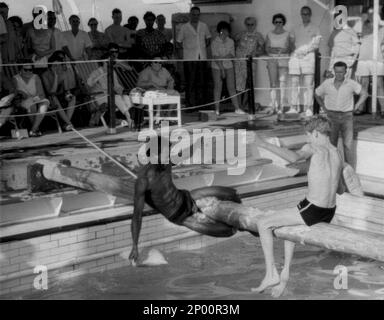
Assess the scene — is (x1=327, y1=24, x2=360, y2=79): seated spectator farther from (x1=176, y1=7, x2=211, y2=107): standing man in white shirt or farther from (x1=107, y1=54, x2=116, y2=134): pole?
(x1=107, y1=54, x2=116, y2=134): pole

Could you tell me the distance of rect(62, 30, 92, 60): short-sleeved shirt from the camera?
35.9ft

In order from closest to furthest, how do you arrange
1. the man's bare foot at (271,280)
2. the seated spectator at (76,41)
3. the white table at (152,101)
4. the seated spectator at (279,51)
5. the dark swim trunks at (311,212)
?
the dark swim trunks at (311,212)
the man's bare foot at (271,280)
the white table at (152,101)
the seated spectator at (76,41)
the seated spectator at (279,51)

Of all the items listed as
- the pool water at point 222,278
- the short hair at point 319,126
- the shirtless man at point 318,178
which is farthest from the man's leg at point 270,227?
the short hair at point 319,126

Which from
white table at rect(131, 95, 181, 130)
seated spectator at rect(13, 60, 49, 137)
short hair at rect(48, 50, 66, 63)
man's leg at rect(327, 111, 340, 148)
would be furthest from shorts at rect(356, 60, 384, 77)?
seated spectator at rect(13, 60, 49, 137)

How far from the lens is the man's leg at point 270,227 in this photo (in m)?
6.39

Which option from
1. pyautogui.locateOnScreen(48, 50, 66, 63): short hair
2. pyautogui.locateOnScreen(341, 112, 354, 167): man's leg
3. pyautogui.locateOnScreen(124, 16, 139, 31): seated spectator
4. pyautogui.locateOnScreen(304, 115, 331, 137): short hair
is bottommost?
pyautogui.locateOnScreen(341, 112, 354, 167): man's leg

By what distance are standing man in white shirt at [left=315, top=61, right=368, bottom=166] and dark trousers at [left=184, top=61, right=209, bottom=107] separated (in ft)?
8.98

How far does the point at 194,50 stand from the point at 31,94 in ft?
9.94

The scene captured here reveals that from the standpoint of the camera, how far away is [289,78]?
12.1 meters

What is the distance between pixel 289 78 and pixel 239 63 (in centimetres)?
84

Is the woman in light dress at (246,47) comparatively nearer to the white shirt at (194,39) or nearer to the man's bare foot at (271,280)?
the white shirt at (194,39)

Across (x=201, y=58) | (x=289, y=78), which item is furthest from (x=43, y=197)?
(x=289, y=78)
